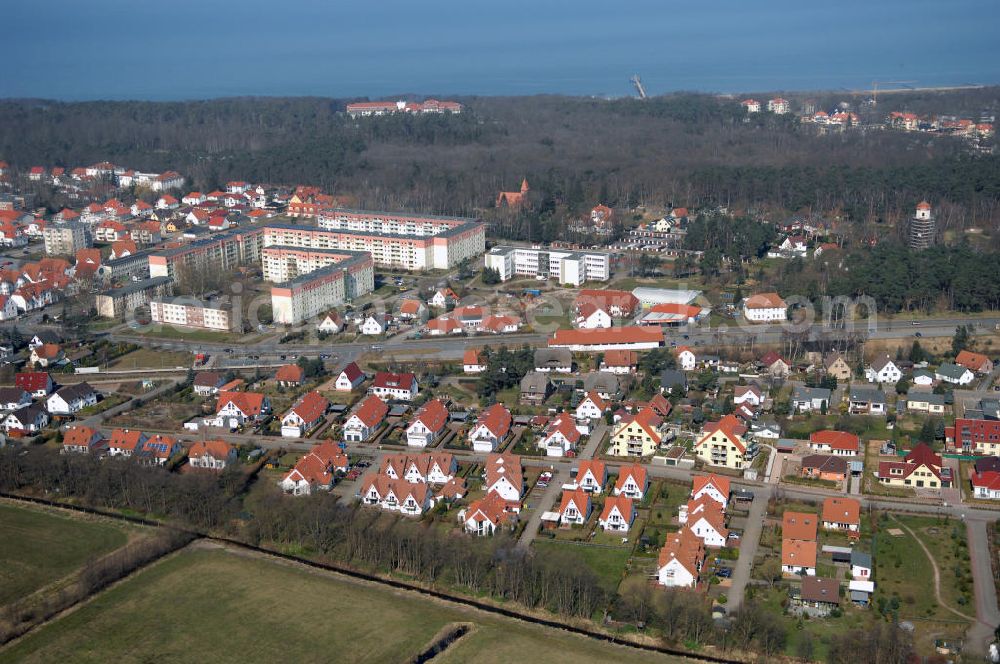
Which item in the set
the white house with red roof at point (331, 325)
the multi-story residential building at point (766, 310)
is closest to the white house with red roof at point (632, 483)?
the multi-story residential building at point (766, 310)

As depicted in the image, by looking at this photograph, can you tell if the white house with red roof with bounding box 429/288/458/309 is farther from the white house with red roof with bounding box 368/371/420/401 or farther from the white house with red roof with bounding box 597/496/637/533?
the white house with red roof with bounding box 597/496/637/533

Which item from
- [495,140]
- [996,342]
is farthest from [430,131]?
[996,342]

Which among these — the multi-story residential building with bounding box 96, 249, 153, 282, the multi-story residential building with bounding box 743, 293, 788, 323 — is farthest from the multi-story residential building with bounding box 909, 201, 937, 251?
the multi-story residential building with bounding box 96, 249, 153, 282

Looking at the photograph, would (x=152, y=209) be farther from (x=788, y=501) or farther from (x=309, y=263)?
(x=788, y=501)

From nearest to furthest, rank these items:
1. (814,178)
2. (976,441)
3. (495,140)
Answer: (976,441), (814,178), (495,140)

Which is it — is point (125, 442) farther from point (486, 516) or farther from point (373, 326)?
point (373, 326)
